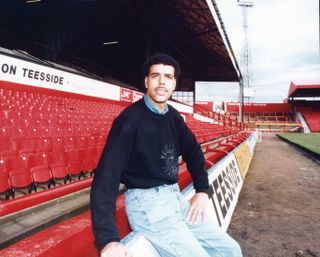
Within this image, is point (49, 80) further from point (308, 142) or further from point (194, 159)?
point (308, 142)

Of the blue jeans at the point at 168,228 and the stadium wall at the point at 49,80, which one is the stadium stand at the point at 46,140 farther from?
the blue jeans at the point at 168,228

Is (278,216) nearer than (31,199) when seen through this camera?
No

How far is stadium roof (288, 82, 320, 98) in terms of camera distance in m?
34.6

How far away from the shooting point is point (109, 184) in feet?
4.97

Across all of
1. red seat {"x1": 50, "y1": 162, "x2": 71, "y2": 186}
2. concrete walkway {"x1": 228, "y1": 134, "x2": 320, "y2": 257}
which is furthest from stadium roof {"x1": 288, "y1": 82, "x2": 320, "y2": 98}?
red seat {"x1": 50, "y1": 162, "x2": 71, "y2": 186}

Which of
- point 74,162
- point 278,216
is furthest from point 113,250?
point 278,216

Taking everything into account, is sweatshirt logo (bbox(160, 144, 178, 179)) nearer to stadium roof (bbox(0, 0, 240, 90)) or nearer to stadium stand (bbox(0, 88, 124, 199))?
stadium stand (bbox(0, 88, 124, 199))

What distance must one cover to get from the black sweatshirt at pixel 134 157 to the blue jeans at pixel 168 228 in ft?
0.27

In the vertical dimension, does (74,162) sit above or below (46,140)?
below

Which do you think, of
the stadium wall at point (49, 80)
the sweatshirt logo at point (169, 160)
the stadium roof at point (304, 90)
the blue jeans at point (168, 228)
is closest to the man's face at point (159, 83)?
the sweatshirt logo at point (169, 160)

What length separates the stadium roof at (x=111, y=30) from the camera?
15117 millimetres

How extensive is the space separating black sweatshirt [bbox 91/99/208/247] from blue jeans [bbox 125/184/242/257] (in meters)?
0.08

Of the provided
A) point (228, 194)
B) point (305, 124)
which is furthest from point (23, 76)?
point (305, 124)

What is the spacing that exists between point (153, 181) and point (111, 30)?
19.3 meters
